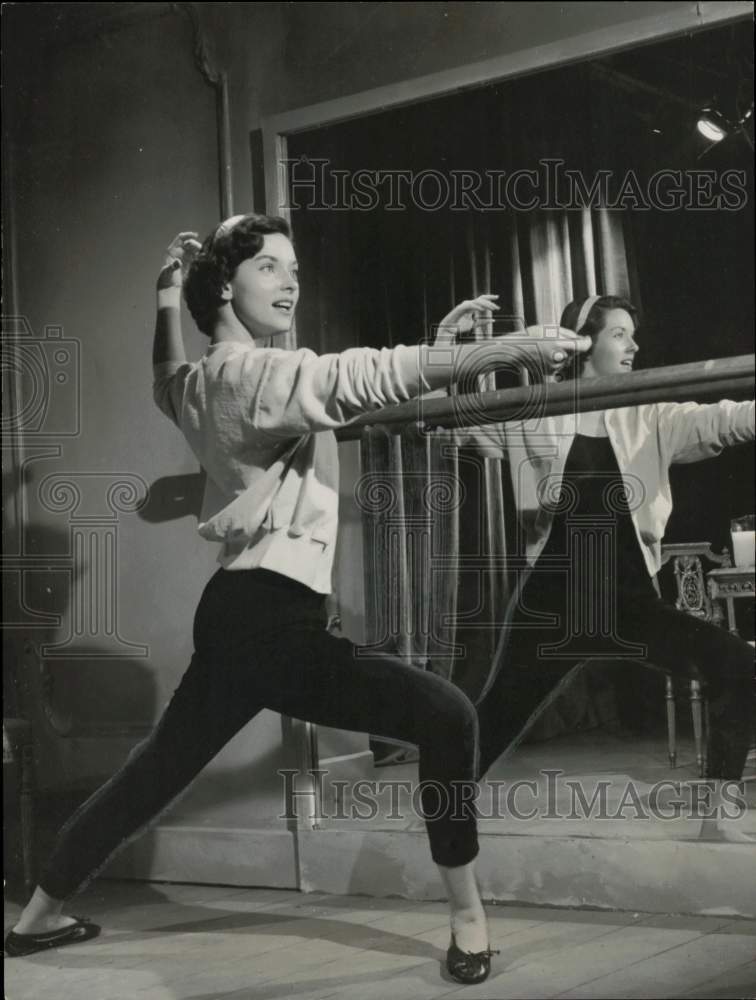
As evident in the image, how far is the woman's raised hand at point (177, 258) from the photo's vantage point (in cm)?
261

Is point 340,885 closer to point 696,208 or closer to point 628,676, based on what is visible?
point 628,676

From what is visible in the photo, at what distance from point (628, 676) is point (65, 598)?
138 centimetres

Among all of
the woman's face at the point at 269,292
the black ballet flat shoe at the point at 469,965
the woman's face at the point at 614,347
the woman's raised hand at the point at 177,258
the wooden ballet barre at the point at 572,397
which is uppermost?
the woman's raised hand at the point at 177,258

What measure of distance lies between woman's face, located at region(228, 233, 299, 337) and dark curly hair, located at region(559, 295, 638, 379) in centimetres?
54

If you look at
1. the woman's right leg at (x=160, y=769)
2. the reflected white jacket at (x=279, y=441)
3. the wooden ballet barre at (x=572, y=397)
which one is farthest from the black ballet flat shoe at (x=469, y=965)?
the wooden ballet barre at (x=572, y=397)

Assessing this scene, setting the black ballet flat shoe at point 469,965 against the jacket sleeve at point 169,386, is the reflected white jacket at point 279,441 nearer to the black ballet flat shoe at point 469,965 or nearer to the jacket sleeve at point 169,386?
the jacket sleeve at point 169,386

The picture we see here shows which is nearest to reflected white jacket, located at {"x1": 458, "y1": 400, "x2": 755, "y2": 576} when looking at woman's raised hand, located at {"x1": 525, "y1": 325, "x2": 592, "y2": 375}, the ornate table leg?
woman's raised hand, located at {"x1": 525, "y1": 325, "x2": 592, "y2": 375}

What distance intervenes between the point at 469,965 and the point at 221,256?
1.43 metres

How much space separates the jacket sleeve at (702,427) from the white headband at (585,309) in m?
0.21

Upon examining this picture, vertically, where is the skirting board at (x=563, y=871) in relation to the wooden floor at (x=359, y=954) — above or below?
above

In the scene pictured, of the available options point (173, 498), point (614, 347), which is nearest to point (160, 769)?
point (173, 498)

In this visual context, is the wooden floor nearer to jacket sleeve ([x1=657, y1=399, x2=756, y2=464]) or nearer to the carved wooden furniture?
the carved wooden furniture

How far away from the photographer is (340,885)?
8.75 ft

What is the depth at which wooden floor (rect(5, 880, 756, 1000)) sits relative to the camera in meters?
2.06
